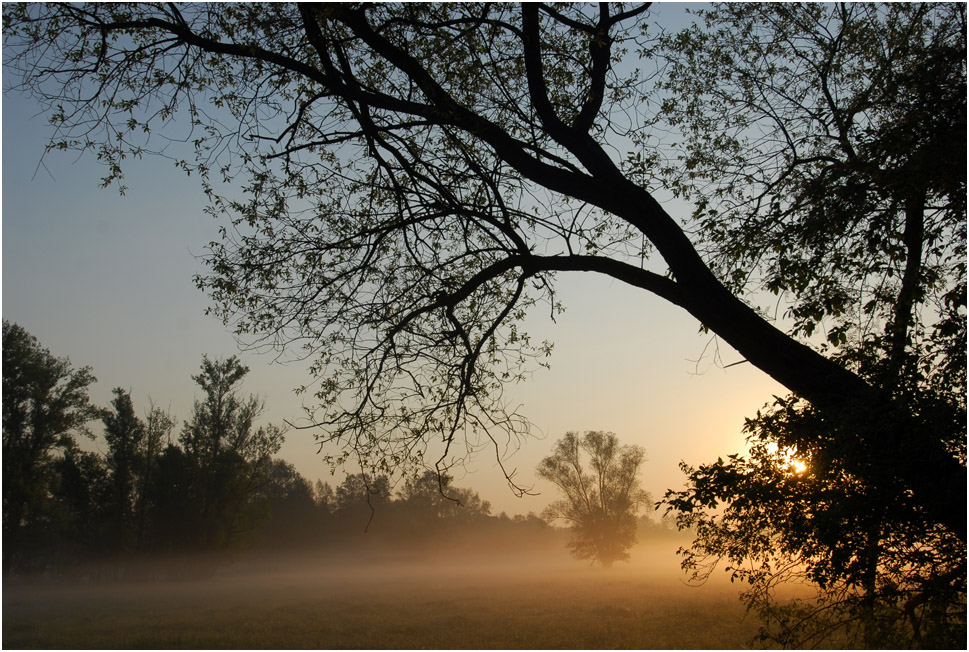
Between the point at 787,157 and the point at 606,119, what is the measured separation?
253 cm

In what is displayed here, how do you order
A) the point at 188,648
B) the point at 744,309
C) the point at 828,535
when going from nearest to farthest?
the point at 828,535 < the point at 744,309 < the point at 188,648

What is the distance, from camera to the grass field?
68.5 feet

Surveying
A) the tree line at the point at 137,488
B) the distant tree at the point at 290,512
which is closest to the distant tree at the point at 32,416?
the tree line at the point at 137,488

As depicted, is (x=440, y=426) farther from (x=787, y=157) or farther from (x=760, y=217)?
(x=787, y=157)

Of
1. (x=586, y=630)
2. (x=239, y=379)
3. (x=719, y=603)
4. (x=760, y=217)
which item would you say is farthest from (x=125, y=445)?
(x=760, y=217)

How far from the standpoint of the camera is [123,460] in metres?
46.7

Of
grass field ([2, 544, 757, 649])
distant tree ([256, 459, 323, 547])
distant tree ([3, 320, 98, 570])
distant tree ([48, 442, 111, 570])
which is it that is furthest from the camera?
distant tree ([256, 459, 323, 547])

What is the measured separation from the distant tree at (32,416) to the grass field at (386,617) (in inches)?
232

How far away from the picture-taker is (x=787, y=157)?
8133 millimetres

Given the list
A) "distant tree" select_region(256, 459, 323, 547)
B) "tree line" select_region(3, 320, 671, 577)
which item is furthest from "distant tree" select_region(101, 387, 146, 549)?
"distant tree" select_region(256, 459, 323, 547)

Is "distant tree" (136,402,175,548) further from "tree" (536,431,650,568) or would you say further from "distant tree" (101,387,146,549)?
"tree" (536,431,650,568)

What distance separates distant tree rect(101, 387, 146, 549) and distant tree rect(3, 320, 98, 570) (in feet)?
31.3

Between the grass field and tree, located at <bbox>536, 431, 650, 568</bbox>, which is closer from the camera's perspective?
the grass field

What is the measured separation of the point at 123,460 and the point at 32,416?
1237 centimetres
